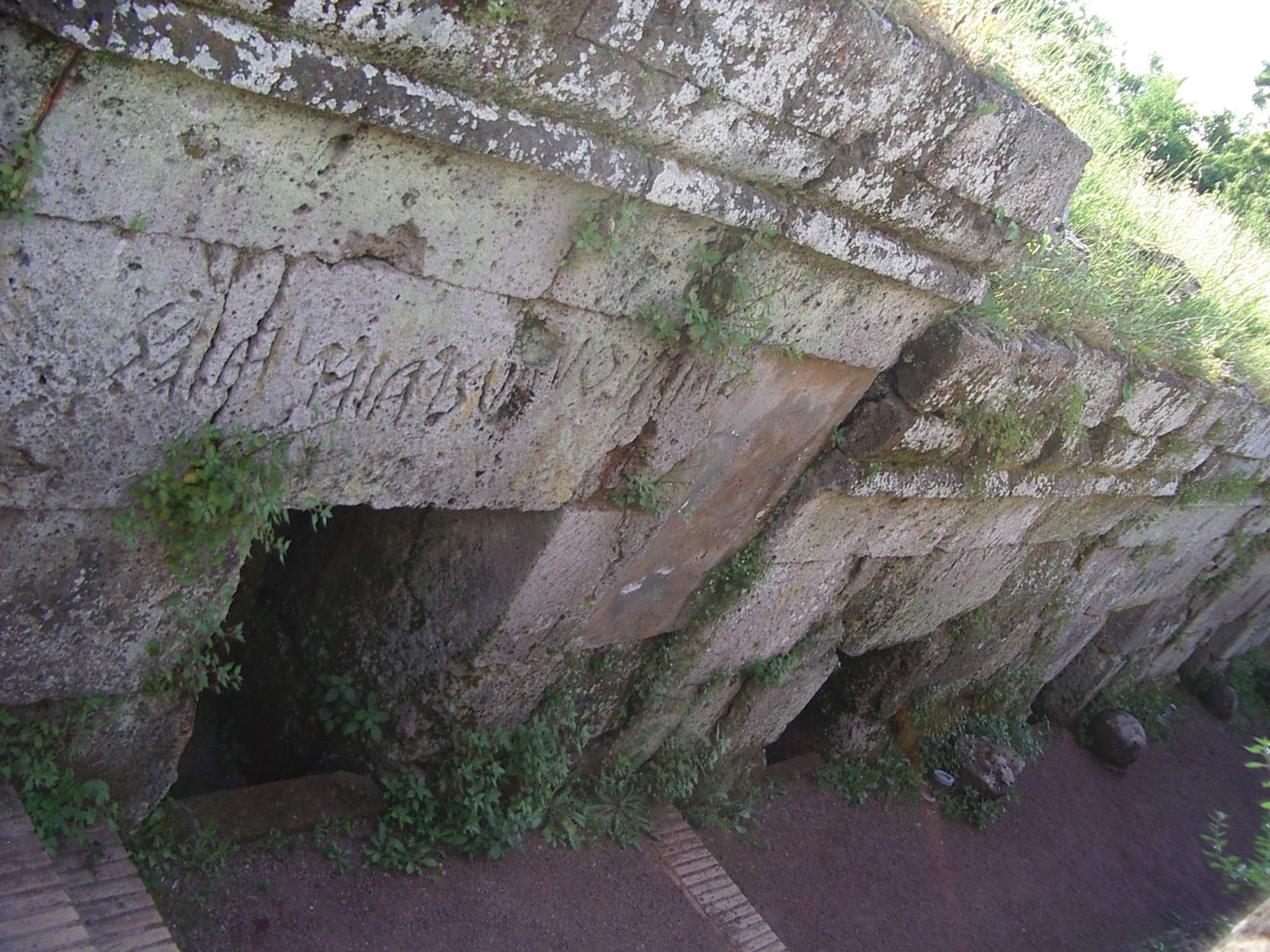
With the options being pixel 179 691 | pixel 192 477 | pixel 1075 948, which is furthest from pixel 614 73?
pixel 1075 948

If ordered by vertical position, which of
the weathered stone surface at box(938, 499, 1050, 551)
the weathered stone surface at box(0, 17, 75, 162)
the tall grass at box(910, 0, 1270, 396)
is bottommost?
the weathered stone surface at box(938, 499, 1050, 551)

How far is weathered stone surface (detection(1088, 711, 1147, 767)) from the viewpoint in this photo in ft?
23.7

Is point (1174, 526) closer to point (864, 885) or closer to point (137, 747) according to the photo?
point (864, 885)

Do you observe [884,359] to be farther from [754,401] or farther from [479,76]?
[479,76]

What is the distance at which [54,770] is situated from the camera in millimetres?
2408

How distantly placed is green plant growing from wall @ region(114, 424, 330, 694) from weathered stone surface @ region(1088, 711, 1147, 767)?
6.70 m

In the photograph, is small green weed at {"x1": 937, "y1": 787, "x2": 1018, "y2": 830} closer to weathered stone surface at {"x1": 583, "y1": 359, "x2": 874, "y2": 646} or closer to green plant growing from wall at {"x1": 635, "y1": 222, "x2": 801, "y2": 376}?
weathered stone surface at {"x1": 583, "y1": 359, "x2": 874, "y2": 646}

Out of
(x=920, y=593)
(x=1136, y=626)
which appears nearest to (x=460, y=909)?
(x=920, y=593)

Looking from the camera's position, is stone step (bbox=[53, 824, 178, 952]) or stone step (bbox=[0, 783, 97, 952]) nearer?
stone step (bbox=[0, 783, 97, 952])

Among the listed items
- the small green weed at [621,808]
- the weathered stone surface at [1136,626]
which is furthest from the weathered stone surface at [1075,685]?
the small green weed at [621,808]

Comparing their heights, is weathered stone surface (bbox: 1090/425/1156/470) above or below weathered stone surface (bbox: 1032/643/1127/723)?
above

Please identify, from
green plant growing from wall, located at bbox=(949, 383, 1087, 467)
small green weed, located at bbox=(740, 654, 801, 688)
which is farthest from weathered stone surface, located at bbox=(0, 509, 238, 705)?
green plant growing from wall, located at bbox=(949, 383, 1087, 467)

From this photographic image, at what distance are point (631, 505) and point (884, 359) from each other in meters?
1.04

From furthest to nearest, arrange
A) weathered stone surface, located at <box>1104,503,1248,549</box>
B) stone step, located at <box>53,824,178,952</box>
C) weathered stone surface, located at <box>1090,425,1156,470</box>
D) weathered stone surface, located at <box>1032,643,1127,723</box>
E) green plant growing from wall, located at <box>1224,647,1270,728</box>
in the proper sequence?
green plant growing from wall, located at <box>1224,647,1270,728</box> < weathered stone surface, located at <box>1032,643,1127,723</box> < weathered stone surface, located at <box>1104,503,1248,549</box> < weathered stone surface, located at <box>1090,425,1156,470</box> < stone step, located at <box>53,824,178,952</box>
